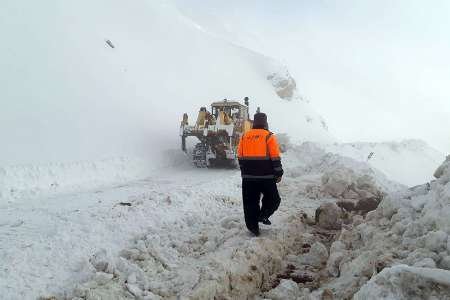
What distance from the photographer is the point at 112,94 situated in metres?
21.0

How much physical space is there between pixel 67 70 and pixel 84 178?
31.6 feet

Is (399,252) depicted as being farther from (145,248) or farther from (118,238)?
(118,238)

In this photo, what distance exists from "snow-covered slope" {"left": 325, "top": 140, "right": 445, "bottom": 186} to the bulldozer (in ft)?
33.5

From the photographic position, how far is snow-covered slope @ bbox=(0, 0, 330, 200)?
13102 mm

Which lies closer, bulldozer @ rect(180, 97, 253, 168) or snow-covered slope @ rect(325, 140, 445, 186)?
bulldozer @ rect(180, 97, 253, 168)

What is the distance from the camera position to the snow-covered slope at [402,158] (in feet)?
84.4

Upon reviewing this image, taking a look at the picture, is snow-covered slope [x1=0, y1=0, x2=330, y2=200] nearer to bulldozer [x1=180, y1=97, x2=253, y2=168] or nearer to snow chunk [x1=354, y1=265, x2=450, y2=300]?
bulldozer [x1=180, y1=97, x2=253, y2=168]

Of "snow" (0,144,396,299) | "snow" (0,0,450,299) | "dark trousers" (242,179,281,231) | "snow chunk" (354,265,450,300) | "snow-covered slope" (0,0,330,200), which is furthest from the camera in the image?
"snow-covered slope" (0,0,330,200)

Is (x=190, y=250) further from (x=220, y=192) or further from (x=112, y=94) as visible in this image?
(x=112, y=94)

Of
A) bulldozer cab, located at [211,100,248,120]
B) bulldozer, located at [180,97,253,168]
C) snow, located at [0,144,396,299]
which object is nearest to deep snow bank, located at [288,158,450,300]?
snow, located at [0,144,396,299]

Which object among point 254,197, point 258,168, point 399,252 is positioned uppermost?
point 258,168

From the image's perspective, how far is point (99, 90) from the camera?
805 inches

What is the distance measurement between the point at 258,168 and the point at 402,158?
2784cm

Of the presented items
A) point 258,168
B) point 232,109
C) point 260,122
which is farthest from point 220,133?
point 258,168
